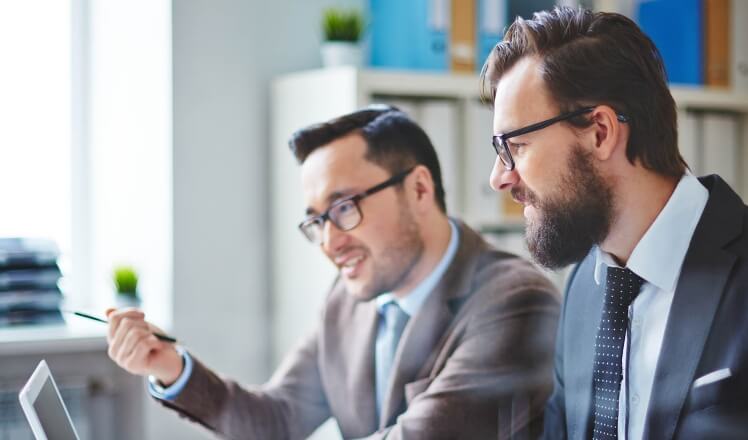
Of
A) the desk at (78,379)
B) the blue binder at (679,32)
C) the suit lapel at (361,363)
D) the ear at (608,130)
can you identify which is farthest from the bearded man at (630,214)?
the desk at (78,379)

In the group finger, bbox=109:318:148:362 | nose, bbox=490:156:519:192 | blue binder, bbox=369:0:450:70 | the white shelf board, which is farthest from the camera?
blue binder, bbox=369:0:450:70

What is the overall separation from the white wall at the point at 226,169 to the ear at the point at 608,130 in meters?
1.41

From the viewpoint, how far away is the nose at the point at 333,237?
136 centimetres

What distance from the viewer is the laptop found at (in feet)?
3.46

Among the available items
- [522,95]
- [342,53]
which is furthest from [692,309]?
[342,53]

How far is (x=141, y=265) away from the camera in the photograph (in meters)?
2.26

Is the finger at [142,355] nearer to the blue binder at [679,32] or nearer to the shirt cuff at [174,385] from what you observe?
the shirt cuff at [174,385]

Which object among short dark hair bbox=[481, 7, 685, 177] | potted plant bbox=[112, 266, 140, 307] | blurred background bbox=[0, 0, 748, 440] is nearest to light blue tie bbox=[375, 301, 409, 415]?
short dark hair bbox=[481, 7, 685, 177]

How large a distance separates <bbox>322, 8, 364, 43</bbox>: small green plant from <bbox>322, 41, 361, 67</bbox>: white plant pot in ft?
0.04

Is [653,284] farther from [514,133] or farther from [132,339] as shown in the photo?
[132,339]

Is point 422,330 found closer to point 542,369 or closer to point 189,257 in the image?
point 542,369

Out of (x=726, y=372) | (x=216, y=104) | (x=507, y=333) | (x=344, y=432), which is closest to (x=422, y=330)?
(x=507, y=333)

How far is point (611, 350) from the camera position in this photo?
37.6 inches

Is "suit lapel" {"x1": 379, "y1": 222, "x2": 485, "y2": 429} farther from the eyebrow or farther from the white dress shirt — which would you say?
the white dress shirt
